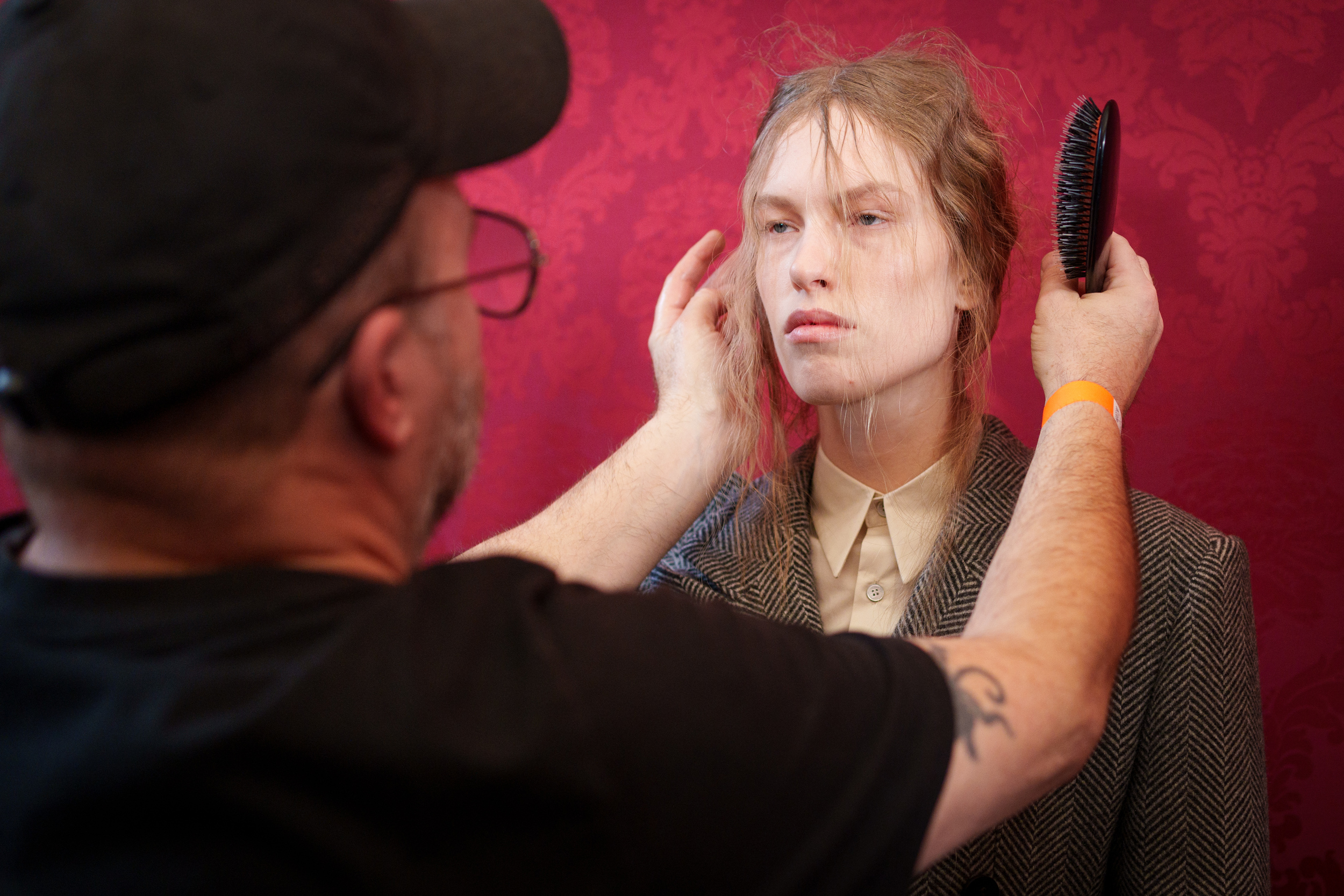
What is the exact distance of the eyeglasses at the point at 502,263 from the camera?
0.75 metres

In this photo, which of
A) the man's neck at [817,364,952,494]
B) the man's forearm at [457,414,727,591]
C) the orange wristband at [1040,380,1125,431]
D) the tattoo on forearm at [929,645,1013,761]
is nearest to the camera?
the tattoo on forearm at [929,645,1013,761]

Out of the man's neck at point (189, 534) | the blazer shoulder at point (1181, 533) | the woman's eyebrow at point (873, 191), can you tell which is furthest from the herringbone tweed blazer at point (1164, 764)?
the man's neck at point (189, 534)

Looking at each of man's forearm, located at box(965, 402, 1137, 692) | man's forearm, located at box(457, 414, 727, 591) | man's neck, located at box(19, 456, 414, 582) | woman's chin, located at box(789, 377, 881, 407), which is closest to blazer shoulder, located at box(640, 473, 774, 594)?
man's forearm, located at box(457, 414, 727, 591)

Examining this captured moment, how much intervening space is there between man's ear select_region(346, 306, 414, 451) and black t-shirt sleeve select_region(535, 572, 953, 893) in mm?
151

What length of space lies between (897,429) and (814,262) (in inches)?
10.3

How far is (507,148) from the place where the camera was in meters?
0.72

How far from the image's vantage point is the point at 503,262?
77 cm

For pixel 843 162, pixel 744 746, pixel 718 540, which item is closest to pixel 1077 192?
pixel 843 162

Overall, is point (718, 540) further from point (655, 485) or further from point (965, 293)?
point (965, 293)

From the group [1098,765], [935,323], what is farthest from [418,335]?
[1098,765]

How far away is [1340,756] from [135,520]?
1649 millimetres

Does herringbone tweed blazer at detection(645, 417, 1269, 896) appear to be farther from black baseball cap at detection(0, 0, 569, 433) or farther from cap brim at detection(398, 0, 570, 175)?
black baseball cap at detection(0, 0, 569, 433)

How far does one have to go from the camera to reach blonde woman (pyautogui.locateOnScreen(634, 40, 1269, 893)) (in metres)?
1.16

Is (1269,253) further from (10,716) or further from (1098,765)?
(10,716)
